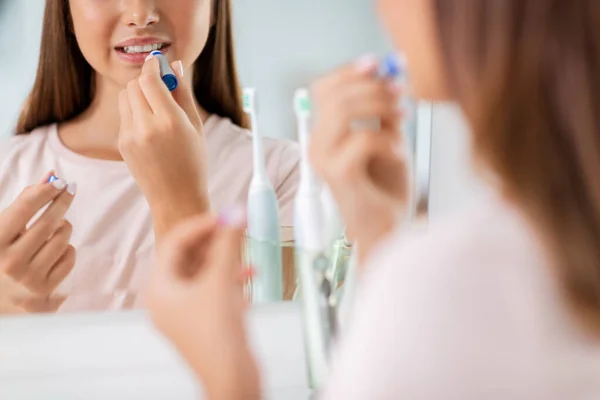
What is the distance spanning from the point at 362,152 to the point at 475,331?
0.73 feet

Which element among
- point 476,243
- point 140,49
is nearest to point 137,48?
point 140,49

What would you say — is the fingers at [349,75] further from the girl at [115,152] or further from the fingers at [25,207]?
the fingers at [25,207]

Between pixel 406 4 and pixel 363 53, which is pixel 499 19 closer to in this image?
pixel 406 4

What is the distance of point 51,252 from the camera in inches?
27.1

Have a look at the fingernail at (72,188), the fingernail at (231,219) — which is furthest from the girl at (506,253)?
the fingernail at (72,188)

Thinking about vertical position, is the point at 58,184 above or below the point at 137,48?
below

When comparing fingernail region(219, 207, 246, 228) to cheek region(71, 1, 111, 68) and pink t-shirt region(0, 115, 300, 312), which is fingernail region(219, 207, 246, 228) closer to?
pink t-shirt region(0, 115, 300, 312)

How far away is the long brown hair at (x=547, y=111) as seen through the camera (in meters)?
0.37

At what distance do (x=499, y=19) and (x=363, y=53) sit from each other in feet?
0.94

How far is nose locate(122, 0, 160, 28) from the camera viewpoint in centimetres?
64

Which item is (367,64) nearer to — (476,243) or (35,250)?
(476,243)

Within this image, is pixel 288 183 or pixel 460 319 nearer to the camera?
pixel 460 319

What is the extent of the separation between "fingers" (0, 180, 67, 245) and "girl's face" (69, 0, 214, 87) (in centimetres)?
13

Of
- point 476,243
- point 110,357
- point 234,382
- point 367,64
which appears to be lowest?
point 110,357
